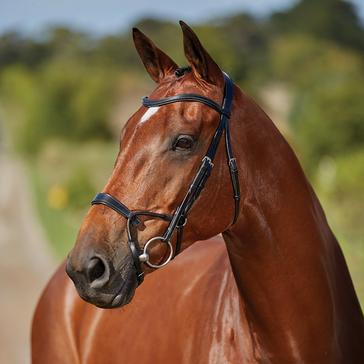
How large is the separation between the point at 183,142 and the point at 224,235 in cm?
44

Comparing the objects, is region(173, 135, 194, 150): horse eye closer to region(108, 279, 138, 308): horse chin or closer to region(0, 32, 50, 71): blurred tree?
region(108, 279, 138, 308): horse chin

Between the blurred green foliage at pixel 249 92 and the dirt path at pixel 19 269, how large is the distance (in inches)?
14.9

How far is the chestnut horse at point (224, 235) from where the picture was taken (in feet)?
8.96

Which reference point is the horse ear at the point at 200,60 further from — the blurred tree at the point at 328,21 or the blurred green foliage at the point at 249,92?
the blurred tree at the point at 328,21

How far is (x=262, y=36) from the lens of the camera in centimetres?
7525

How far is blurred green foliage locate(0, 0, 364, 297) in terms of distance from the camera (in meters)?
13.2

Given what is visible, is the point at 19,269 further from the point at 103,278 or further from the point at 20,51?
the point at 20,51

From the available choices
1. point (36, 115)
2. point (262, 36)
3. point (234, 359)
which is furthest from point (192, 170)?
point (262, 36)

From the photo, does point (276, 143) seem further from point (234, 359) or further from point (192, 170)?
point (234, 359)

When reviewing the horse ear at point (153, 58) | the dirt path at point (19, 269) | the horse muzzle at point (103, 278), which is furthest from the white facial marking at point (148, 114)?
the dirt path at point (19, 269)

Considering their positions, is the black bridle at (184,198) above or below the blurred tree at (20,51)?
below

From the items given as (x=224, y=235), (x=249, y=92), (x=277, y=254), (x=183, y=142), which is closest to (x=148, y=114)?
(x=183, y=142)

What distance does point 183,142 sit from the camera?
9.16 feet

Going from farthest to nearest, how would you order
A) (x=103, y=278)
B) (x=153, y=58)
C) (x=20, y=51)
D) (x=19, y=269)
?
(x=20, y=51), (x=19, y=269), (x=153, y=58), (x=103, y=278)
